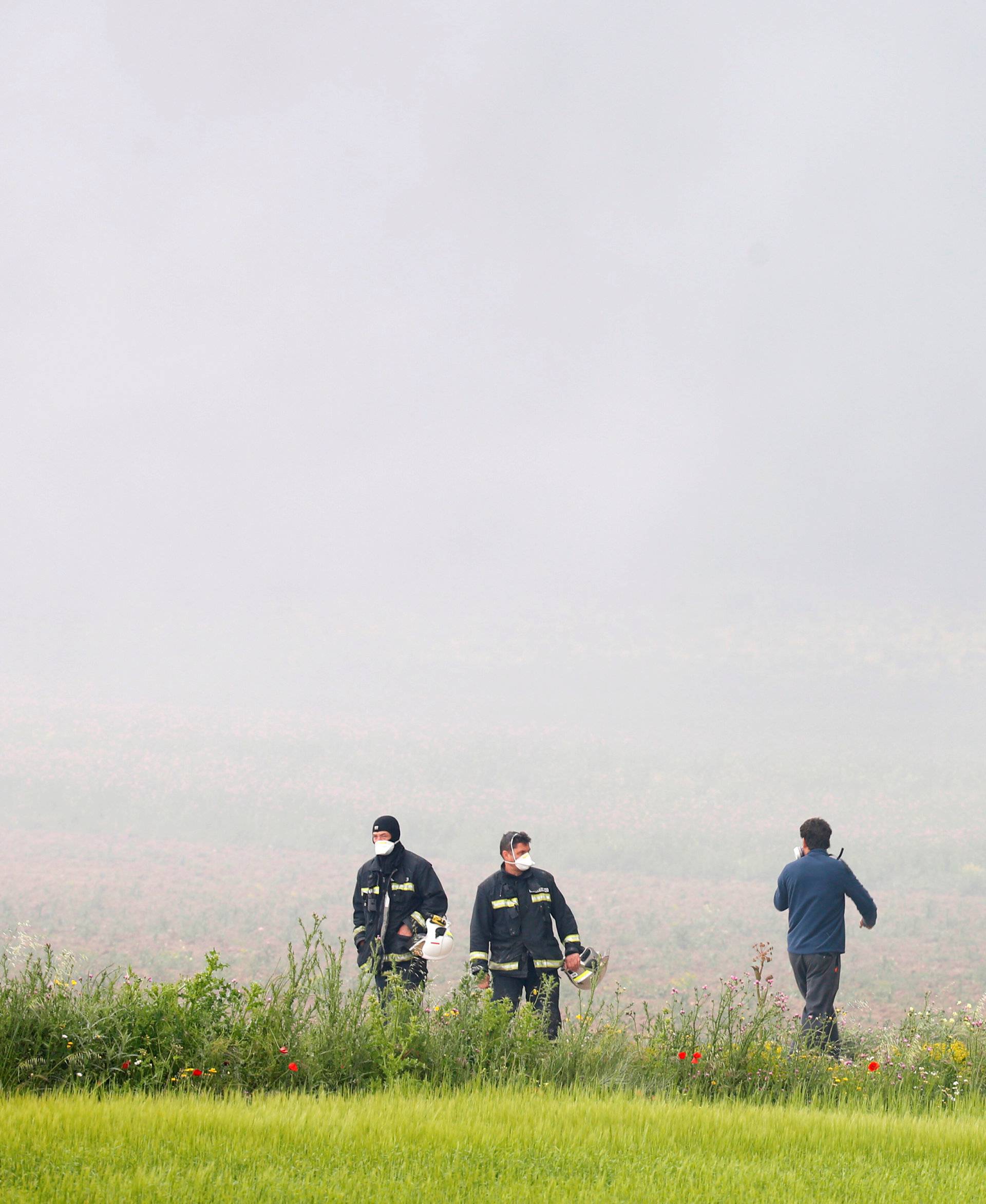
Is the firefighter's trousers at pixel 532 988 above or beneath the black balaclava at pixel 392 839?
beneath

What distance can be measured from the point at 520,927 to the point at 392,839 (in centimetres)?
154

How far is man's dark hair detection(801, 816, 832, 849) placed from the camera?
9.74 meters

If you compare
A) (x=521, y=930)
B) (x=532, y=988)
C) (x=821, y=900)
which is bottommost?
(x=532, y=988)

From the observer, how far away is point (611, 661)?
81312 millimetres

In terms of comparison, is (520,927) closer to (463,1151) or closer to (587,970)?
(587,970)

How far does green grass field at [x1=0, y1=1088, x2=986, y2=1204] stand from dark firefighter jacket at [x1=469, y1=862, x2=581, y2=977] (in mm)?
3223

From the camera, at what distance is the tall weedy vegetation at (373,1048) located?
662 cm

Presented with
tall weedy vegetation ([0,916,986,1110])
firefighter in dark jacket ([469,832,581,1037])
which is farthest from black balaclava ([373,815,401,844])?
tall weedy vegetation ([0,916,986,1110])

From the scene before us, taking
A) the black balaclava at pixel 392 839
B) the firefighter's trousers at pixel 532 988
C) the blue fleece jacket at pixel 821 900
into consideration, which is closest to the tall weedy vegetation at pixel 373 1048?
the firefighter's trousers at pixel 532 988

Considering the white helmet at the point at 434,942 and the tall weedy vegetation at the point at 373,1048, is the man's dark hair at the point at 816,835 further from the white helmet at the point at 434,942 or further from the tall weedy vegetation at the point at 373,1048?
the white helmet at the point at 434,942

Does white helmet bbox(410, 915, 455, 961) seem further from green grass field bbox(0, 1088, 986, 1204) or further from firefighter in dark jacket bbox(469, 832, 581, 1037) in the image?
green grass field bbox(0, 1088, 986, 1204)

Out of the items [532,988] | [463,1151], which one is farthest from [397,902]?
[463,1151]

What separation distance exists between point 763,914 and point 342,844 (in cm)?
1500

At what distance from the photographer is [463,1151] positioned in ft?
17.3
